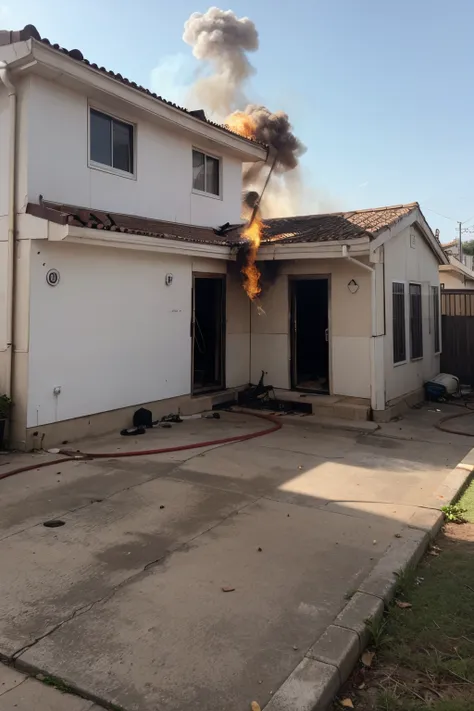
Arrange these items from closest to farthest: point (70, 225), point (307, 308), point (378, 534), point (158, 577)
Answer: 1. point (158, 577)
2. point (378, 534)
3. point (70, 225)
4. point (307, 308)

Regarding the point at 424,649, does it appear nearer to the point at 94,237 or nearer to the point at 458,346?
the point at 94,237

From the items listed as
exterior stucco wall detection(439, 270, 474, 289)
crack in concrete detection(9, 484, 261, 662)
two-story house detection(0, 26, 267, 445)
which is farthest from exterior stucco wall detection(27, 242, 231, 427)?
exterior stucco wall detection(439, 270, 474, 289)

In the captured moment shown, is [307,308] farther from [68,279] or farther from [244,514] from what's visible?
[244,514]

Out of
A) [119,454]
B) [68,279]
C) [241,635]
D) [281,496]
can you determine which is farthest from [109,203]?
[241,635]

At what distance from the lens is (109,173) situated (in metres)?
9.04

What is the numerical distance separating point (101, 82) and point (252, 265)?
14.1ft

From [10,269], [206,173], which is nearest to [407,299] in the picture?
[206,173]

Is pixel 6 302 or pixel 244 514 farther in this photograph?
pixel 6 302

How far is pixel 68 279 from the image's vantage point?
25.6 feet

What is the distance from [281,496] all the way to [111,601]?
2.57 metres

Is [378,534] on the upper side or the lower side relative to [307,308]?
lower

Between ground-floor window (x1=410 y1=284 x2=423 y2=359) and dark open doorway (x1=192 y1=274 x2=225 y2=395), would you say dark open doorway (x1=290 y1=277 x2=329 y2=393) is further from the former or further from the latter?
dark open doorway (x1=192 y1=274 x2=225 y2=395)

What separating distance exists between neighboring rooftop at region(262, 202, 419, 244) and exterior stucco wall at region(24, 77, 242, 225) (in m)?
1.41

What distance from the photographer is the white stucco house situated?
7.46 m
